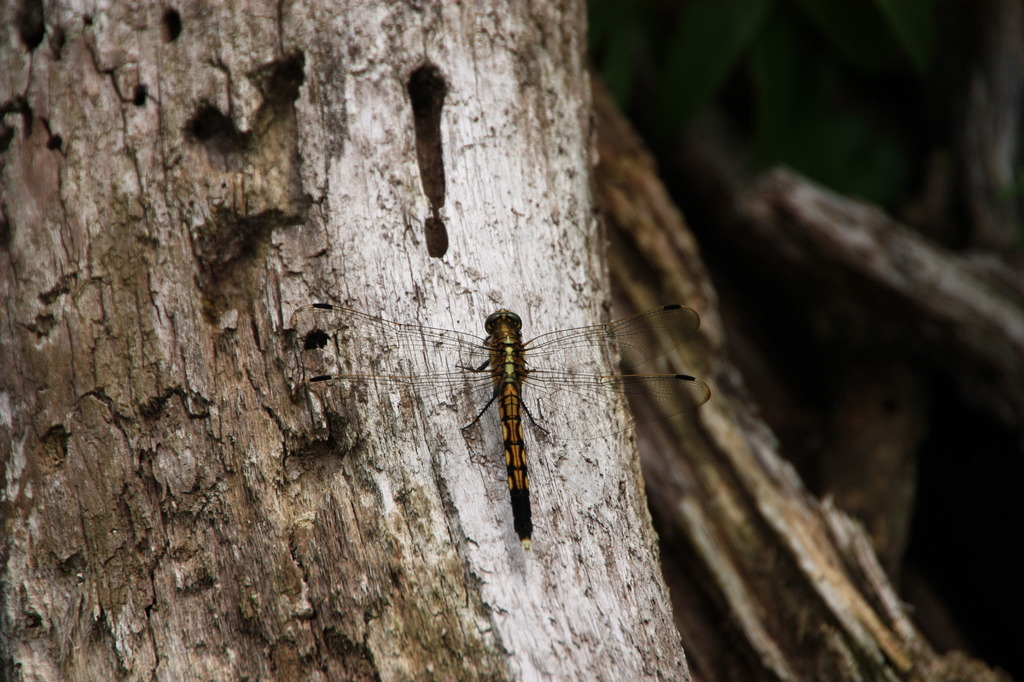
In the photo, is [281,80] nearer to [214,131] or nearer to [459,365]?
[214,131]

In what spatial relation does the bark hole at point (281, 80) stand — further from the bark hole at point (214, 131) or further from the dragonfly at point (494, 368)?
the dragonfly at point (494, 368)

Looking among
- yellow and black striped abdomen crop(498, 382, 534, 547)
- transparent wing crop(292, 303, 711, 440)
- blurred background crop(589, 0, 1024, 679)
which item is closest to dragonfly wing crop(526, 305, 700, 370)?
transparent wing crop(292, 303, 711, 440)

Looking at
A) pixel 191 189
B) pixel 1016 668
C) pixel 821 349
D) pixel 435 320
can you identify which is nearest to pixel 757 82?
pixel 821 349

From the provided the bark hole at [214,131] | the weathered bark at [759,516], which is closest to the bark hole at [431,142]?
the bark hole at [214,131]

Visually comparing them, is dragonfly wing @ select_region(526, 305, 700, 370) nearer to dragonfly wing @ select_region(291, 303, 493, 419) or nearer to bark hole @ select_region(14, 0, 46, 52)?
dragonfly wing @ select_region(291, 303, 493, 419)

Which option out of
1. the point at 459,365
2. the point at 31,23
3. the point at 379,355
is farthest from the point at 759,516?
the point at 31,23

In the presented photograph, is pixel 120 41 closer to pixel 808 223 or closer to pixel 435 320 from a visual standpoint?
pixel 435 320
